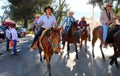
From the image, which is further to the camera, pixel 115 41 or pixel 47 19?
pixel 47 19

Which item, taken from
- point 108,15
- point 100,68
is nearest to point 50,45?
point 100,68

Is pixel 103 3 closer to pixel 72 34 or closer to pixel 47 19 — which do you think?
pixel 72 34

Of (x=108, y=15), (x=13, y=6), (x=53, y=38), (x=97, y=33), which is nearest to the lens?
(x=53, y=38)

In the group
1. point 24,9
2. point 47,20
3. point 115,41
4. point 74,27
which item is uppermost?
point 24,9

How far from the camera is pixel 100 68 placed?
1354 centimetres

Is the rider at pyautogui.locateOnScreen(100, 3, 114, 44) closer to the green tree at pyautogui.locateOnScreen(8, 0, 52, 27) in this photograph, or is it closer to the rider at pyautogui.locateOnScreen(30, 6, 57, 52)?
the rider at pyautogui.locateOnScreen(30, 6, 57, 52)

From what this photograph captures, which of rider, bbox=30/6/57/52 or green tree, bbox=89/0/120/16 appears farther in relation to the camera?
green tree, bbox=89/0/120/16

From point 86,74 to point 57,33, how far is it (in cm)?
177

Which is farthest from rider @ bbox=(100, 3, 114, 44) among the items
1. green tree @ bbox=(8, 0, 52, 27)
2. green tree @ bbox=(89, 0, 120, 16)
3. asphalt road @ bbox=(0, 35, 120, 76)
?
green tree @ bbox=(8, 0, 52, 27)

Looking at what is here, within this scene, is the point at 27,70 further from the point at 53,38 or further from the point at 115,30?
the point at 115,30

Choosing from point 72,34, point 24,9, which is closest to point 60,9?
point 24,9

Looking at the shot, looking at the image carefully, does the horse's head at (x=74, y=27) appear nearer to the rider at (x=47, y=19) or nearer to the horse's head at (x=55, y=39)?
the rider at (x=47, y=19)

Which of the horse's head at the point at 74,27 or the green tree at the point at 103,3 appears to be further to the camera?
the green tree at the point at 103,3

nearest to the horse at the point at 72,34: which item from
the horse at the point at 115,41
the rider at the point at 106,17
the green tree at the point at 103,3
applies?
the rider at the point at 106,17
